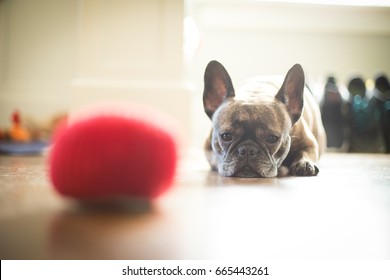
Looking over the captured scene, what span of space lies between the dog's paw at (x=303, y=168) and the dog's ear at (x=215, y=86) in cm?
18

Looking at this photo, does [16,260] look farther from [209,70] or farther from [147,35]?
[147,35]

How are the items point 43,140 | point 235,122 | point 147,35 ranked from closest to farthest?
Result: point 235,122
point 147,35
point 43,140

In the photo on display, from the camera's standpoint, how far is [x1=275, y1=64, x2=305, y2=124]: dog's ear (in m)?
0.77

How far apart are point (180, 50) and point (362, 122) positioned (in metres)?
0.51

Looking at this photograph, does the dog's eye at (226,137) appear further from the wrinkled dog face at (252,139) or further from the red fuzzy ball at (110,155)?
the red fuzzy ball at (110,155)

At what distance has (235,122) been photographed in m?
0.76

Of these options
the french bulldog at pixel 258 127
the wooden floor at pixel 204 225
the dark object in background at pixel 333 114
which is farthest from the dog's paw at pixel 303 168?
→ the dark object in background at pixel 333 114

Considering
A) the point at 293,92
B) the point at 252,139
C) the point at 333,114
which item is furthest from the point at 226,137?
the point at 333,114

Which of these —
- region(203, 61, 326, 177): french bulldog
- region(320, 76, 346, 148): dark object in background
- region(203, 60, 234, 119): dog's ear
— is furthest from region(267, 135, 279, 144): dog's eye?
region(320, 76, 346, 148): dark object in background

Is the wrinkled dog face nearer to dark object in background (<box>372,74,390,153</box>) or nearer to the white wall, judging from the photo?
the white wall

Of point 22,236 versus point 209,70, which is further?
point 209,70

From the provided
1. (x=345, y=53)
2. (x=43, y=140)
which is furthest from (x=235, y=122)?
(x=43, y=140)

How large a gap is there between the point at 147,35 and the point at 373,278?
0.75 metres

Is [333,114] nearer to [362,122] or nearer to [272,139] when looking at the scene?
[362,122]
